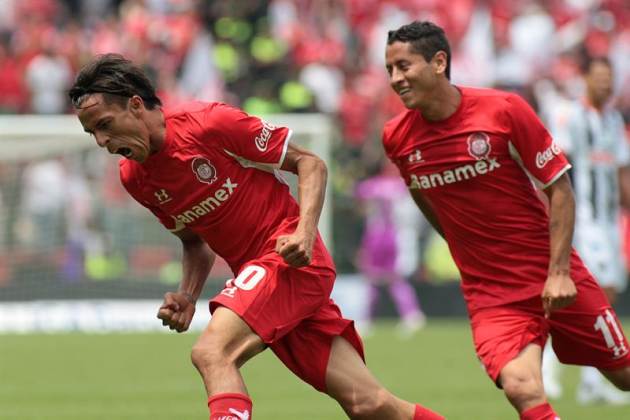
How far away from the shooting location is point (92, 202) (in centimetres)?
1953

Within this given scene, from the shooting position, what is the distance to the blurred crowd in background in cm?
2305

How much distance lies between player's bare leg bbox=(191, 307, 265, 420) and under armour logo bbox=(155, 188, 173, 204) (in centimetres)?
63

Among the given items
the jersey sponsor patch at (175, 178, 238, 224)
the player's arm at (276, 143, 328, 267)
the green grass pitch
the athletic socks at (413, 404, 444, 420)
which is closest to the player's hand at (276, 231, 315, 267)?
the player's arm at (276, 143, 328, 267)

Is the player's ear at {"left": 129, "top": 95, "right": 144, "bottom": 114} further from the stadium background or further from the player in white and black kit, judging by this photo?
the stadium background

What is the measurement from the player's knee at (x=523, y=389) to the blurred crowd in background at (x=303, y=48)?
13845 millimetres

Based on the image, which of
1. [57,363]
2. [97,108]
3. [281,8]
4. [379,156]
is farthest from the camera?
[281,8]

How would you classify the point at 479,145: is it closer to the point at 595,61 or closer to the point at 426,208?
the point at 426,208

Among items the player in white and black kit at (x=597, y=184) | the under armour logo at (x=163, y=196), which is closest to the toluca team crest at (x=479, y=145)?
the under armour logo at (x=163, y=196)

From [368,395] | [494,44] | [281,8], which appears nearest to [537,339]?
[368,395]

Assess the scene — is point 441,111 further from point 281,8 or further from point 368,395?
point 281,8

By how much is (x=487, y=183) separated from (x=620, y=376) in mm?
1294

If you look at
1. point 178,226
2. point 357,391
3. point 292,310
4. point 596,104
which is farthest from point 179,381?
point 292,310

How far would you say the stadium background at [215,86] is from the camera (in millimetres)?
19422

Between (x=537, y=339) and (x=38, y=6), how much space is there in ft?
64.9
